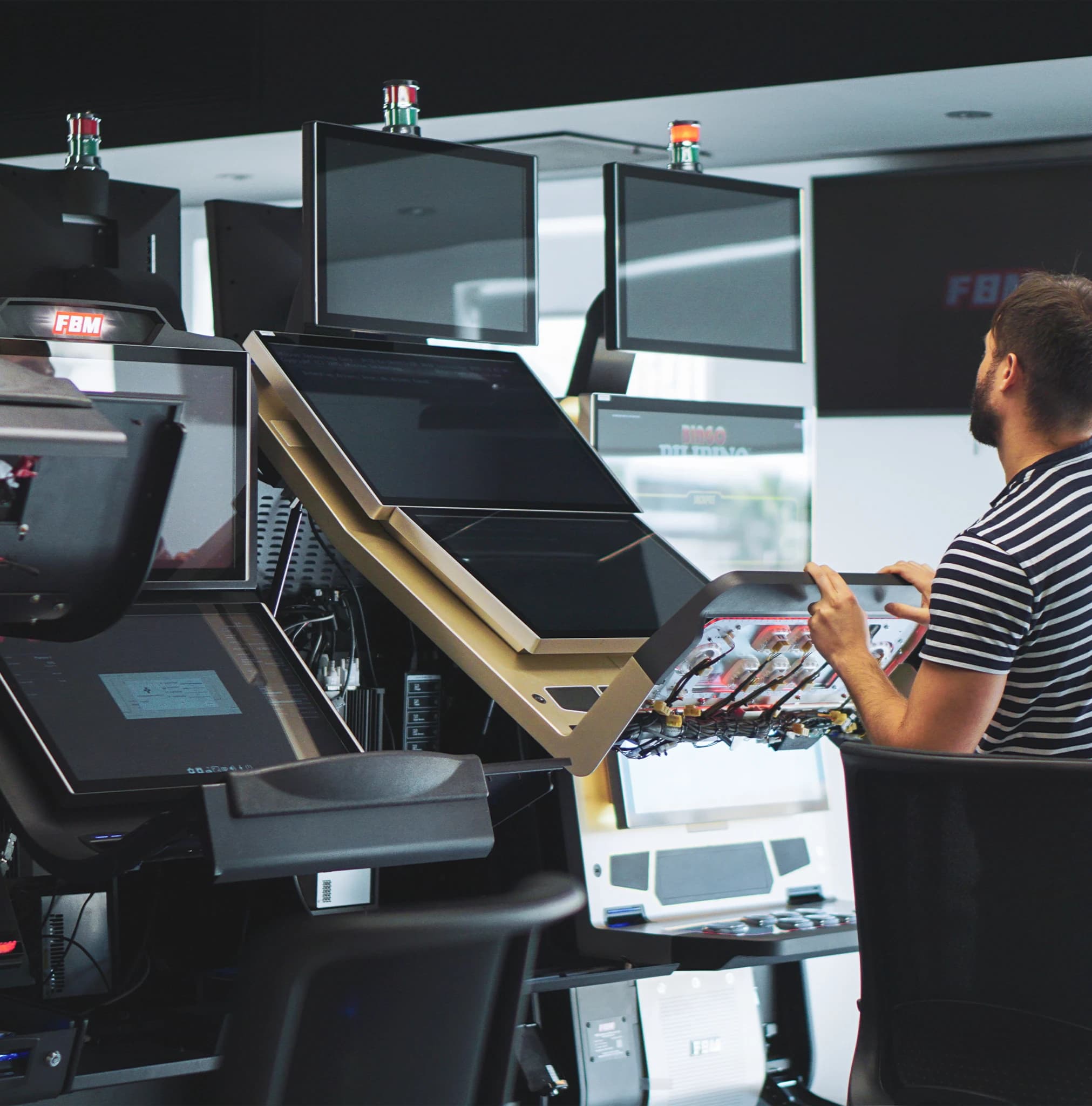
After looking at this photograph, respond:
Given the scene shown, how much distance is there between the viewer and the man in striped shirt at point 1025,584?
6.59ft

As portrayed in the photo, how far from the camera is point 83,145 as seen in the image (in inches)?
130

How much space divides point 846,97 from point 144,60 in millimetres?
2698

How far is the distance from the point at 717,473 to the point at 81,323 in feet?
6.23

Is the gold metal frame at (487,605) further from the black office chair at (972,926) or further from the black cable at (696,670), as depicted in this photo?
the black office chair at (972,926)

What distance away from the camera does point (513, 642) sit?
2.56m

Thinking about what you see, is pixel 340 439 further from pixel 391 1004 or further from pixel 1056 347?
pixel 391 1004

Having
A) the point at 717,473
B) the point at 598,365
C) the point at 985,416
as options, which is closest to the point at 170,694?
the point at 985,416

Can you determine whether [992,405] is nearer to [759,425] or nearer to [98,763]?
[98,763]

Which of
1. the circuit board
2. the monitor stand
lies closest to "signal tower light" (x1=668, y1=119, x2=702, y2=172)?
the monitor stand

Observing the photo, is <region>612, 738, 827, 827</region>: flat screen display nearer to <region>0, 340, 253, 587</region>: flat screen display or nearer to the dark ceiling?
<region>0, 340, 253, 587</region>: flat screen display

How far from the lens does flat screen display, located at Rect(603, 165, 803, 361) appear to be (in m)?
3.46

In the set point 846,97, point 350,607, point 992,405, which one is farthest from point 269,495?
point 846,97

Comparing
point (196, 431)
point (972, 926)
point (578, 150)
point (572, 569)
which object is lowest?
point (972, 926)

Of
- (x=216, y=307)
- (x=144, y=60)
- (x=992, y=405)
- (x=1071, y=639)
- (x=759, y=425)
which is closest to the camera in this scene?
(x=1071, y=639)
